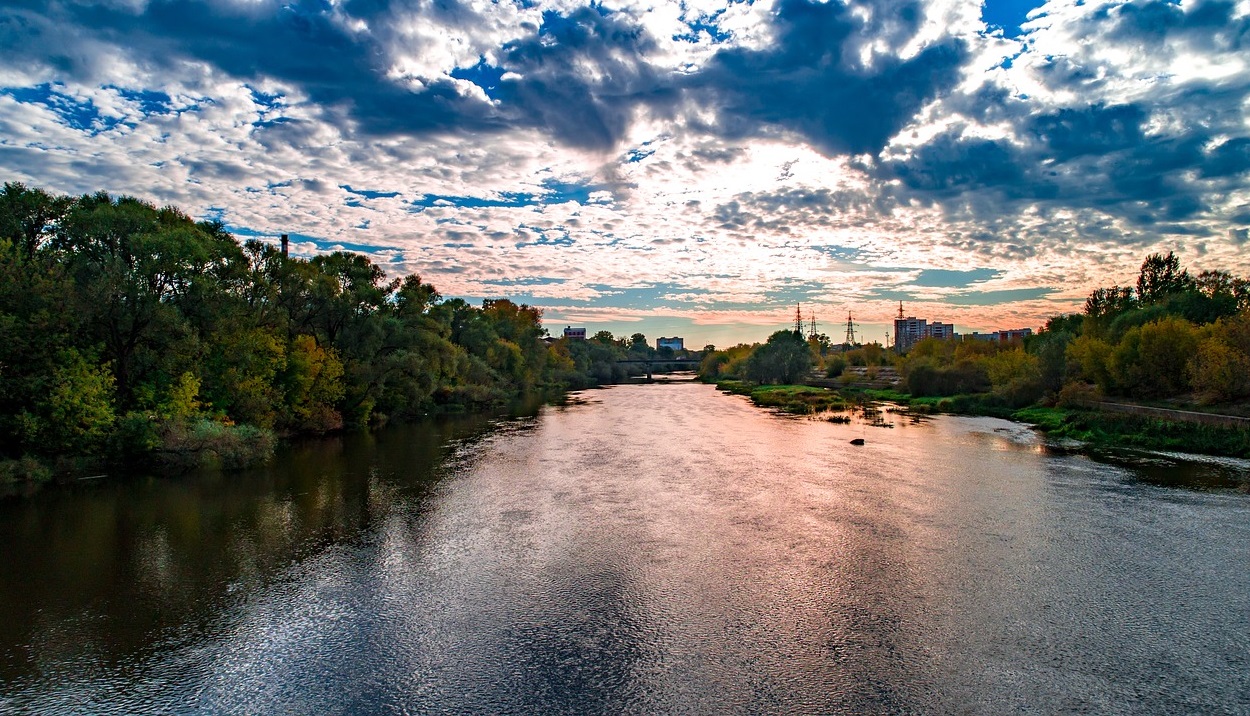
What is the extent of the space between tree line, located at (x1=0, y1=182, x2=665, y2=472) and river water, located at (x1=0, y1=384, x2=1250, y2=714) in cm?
352

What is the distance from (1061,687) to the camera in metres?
9.95

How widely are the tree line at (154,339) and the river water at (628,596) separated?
352cm

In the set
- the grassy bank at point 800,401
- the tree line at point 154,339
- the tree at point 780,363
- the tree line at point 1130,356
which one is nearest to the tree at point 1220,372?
the tree line at point 1130,356

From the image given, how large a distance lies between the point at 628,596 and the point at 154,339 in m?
28.2

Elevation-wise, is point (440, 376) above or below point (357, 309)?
below

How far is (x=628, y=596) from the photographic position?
13672 millimetres

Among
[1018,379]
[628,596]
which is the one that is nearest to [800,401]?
[1018,379]

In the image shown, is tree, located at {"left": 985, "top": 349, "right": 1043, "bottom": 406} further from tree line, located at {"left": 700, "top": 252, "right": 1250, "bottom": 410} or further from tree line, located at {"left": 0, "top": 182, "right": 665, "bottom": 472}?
tree line, located at {"left": 0, "top": 182, "right": 665, "bottom": 472}

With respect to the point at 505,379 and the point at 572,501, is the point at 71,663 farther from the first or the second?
the point at 505,379

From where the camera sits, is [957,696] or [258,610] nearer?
[957,696]

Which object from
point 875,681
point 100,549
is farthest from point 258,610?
point 875,681

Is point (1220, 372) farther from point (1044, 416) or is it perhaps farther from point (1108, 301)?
point (1108, 301)

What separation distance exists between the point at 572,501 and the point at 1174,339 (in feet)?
157

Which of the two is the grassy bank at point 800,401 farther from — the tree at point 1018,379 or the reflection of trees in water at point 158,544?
the reflection of trees in water at point 158,544
